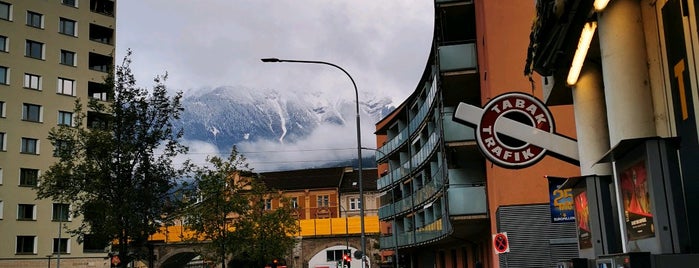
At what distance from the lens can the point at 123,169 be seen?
29.9 meters

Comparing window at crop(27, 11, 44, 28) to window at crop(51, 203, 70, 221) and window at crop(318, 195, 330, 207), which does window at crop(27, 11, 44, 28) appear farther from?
window at crop(318, 195, 330, 207)

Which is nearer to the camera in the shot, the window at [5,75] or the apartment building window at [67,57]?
the window at [5,75]

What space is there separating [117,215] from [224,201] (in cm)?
1621

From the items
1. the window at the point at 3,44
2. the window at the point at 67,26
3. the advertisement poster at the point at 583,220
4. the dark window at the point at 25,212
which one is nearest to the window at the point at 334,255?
the dark window at the point at 25,212

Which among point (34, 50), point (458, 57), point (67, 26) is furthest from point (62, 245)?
point (458, 57)


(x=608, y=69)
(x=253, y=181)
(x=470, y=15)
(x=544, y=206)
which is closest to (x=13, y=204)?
(x=253, y=181)

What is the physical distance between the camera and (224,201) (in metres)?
45.0

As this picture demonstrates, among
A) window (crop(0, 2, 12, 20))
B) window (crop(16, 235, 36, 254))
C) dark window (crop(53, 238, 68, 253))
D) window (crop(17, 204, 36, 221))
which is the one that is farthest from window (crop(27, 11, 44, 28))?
dark window (crop(53, 238, 68, 253))

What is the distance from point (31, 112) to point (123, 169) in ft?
134

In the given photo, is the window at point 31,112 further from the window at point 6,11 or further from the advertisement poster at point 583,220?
the advertisement poster at point 583,220

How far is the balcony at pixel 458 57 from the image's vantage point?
28359 mm

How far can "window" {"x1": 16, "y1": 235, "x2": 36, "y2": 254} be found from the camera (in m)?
63.0

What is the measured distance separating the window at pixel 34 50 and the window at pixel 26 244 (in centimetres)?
1547

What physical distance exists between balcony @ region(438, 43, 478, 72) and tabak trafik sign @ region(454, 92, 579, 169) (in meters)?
18.2
